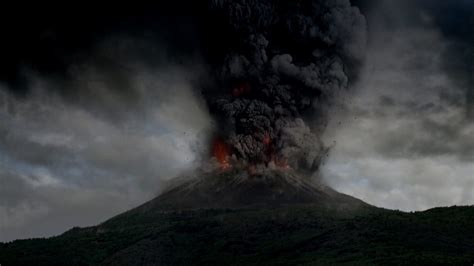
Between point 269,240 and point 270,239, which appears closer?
point 269,240

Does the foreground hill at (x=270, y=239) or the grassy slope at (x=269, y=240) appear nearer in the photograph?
the grassy slope at (x=269, y=240)

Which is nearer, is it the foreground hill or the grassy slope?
the grassy slope

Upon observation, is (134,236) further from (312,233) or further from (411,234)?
(411,234)

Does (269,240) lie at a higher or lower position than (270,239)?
A: lower

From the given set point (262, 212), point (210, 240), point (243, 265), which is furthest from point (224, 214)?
point (243, 265)
